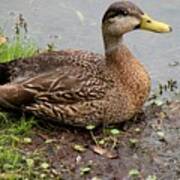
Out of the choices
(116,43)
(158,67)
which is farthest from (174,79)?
(116,43)

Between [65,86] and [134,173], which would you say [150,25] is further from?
[134,173]

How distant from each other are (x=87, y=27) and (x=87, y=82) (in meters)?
1.70

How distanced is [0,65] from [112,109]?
955 mm

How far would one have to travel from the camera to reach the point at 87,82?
6074mm

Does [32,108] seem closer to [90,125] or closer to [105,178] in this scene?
[90,125]

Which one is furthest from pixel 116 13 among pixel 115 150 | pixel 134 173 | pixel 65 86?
pixel 134 173

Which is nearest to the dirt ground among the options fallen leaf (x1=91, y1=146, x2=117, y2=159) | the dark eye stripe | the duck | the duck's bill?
fallen leaf (x1=91, y1=146, x2=117, y2=159)

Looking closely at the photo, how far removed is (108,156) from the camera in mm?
5766

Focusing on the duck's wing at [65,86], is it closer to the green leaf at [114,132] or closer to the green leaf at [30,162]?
the green leaf at [114,132]

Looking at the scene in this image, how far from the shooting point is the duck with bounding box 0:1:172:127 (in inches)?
238

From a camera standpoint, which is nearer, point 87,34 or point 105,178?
point 105,178

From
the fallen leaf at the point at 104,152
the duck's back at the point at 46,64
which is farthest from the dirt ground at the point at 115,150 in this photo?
the duck's back at the point at 46,64

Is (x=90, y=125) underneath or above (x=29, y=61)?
underneath

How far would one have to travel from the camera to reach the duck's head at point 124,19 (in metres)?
6.16
